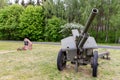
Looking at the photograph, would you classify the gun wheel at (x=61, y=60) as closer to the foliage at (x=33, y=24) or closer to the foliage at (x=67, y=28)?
the foliage at (x=67, y=28)

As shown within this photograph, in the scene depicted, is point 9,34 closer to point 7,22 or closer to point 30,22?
point 7,22

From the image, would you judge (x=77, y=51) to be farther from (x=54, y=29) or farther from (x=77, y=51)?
(x=54, y=29)

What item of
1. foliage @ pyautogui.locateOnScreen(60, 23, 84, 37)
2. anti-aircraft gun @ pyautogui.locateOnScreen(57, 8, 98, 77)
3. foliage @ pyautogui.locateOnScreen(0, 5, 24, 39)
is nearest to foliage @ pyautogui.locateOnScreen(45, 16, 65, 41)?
foliage @ pyautogui.locateOnScreen(60, 23, 84, 37)

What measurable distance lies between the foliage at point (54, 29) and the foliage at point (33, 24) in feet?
3.96

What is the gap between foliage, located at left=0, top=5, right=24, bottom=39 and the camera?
89.8 ft

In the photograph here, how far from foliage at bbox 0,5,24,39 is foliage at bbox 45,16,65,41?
4419 millimetres

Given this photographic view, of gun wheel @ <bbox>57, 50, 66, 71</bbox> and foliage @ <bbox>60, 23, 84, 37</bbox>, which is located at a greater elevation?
foliage @ <bbox>60, 23, 84, 37</bbox>

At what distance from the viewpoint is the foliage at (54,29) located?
25.2 metres

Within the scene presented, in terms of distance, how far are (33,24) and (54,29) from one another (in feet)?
10.2

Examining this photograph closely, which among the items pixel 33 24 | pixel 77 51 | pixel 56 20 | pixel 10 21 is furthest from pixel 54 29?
pixel 77 51

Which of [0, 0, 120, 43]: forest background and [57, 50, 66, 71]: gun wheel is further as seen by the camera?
[0, 0, 120, 43]: forest background

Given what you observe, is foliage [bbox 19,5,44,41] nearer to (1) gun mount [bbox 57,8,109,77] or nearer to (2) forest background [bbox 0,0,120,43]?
(2) forest background [bbox 0,0,120,43]

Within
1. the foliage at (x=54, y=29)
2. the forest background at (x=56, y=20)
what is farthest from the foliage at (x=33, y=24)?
the foliage at (x=54, y=29)

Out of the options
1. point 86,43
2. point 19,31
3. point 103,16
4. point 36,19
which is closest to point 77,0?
point 103,16
